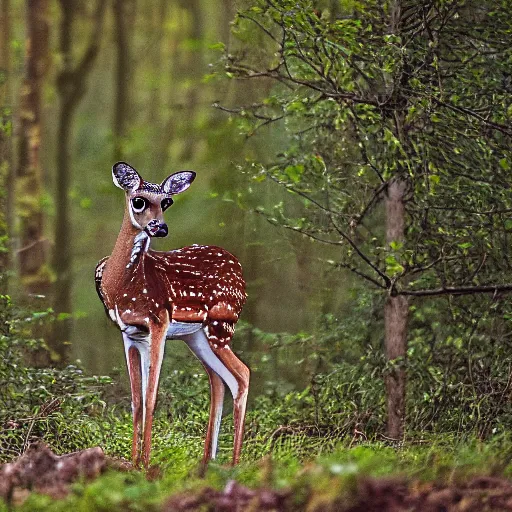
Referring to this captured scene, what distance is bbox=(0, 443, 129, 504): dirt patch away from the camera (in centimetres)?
444

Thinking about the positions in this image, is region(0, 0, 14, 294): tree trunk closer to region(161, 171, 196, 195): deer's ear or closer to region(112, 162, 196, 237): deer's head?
region(112, 162, 196, 237): deer's head

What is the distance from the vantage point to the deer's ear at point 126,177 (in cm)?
604

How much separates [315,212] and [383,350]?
1.36m

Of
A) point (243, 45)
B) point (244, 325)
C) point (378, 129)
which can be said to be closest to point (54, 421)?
point (244, 325)

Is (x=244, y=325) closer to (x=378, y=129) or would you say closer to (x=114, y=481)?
(x=378, y=129)

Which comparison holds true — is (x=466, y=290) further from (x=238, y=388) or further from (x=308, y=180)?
(x=308, y=180)

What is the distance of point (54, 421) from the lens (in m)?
7.19

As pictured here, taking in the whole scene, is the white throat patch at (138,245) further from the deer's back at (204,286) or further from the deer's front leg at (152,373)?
the deer's front leg at (152,373)

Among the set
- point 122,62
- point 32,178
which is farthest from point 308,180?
point 122,62

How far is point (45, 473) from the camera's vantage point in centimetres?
462

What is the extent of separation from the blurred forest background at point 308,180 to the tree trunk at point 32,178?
0.07ft

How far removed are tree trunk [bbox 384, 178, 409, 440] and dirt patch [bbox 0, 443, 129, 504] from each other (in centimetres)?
339

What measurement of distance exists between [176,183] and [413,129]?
2334mm

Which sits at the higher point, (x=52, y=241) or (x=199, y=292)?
(x=199, y=292)
